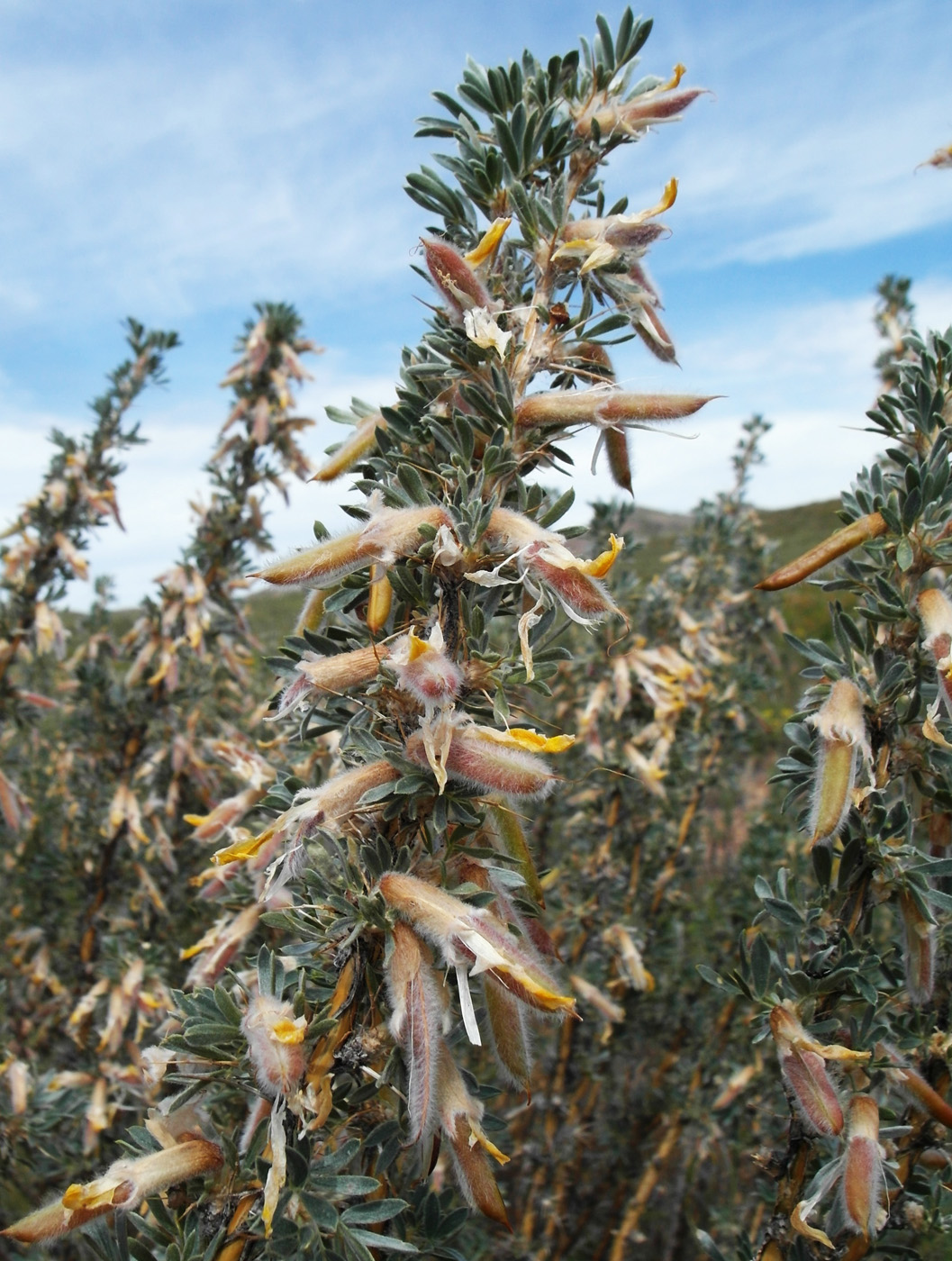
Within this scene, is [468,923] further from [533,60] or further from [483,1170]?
[533,60]

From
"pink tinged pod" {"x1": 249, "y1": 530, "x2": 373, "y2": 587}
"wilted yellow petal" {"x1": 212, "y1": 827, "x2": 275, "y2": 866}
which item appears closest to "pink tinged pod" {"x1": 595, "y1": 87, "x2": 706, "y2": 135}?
"pink tinged pod" {"x1": 249, "y1": 530, "x2": 373, "y2": 587}

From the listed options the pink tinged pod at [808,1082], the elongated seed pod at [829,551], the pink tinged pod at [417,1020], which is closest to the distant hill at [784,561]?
the elongated seed pod at [829,551]

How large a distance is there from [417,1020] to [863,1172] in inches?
33.1

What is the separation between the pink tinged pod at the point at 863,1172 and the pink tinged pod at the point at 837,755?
0.47m

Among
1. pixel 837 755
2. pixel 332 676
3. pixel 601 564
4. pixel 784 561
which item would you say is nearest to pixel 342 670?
pixel 332 676

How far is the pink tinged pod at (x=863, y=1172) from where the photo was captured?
1.33 meters

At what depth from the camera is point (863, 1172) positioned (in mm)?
1343

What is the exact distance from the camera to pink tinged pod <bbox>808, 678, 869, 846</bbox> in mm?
1386

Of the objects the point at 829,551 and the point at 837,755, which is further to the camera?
the point at 829,551

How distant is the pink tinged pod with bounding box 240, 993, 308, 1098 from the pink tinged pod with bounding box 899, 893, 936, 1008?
1.07m

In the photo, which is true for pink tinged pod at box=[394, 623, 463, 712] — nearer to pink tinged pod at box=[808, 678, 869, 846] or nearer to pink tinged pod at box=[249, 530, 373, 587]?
pink tinged pod at box=[249, 530, 373, 587]

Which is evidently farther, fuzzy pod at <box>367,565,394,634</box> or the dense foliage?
fuzzy pod at <box>367,565,394,634</box>

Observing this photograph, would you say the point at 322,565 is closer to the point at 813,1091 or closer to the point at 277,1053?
the point at 277,1053

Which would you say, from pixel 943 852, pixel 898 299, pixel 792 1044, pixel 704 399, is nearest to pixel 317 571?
pixel 704 399
